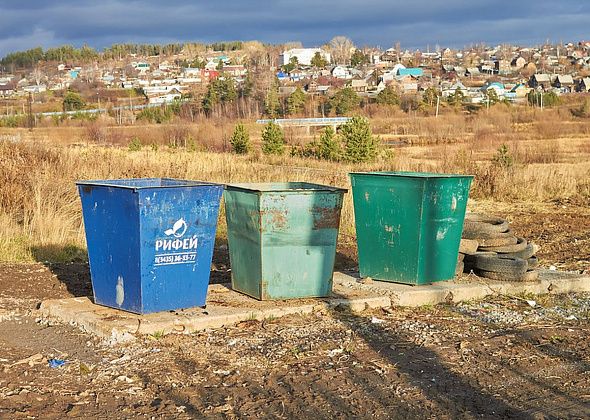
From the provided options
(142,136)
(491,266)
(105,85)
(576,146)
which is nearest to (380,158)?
(576,146)

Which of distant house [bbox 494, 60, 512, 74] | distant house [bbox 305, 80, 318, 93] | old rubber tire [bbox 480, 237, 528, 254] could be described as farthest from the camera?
distant house [bbox 494, 60, 512, 74]

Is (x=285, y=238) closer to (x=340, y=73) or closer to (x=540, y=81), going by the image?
(x=540, y=81)

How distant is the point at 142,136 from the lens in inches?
1865

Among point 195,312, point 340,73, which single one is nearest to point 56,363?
point 195,312

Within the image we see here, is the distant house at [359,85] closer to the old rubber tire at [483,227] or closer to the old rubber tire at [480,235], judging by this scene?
the old rubber tire at [483,227]

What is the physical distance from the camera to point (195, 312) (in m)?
7.20

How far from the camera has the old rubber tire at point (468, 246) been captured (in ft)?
30.1

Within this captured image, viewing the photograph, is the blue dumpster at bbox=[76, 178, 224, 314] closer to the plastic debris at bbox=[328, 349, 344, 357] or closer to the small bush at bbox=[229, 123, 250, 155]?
the plastic debris at bbox=[328, 349, 344, 357]

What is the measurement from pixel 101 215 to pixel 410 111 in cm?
7253

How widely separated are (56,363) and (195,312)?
150 cm

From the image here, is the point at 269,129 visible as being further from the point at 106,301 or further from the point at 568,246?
the point at 106,301

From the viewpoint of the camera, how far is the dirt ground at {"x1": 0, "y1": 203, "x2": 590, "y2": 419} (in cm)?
516

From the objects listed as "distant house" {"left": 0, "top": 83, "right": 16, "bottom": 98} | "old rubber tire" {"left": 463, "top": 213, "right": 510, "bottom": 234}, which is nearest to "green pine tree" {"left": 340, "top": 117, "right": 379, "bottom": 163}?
"old rubber tire" {"left": 463, "top": 213, "right": 510, "bottom": 234}

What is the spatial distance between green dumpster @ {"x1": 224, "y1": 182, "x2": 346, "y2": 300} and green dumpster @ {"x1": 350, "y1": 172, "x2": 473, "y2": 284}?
2.72ft
